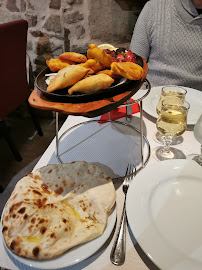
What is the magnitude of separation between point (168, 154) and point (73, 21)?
1.81 meters

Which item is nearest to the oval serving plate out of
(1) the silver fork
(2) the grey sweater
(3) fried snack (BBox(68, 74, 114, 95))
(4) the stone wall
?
(3) fried snack (BBox(68, 74, 114, 95))

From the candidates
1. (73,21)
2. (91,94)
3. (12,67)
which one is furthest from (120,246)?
(73,21)

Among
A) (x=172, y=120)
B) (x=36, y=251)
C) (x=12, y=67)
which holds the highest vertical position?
(x=172, y=120)

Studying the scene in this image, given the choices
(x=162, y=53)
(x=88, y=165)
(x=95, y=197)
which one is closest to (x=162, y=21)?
(x=162, y=53)

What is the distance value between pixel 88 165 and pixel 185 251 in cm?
40

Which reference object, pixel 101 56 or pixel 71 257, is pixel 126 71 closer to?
pixel 101 56

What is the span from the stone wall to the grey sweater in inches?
20.3

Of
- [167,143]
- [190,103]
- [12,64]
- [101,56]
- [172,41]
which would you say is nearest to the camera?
[101,56]

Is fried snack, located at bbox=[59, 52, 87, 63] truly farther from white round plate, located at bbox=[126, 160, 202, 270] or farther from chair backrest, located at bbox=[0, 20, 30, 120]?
chair backrest, located at bbox=[0, 20, 30, 120]

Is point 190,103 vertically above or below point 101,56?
below

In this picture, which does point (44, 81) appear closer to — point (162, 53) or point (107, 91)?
point (107, 91)

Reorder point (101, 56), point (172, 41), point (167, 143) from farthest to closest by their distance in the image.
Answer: point (172, 41) → point (167, 143) → point (101, 56)

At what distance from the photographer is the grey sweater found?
1439 mm

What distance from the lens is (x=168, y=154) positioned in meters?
0.94
